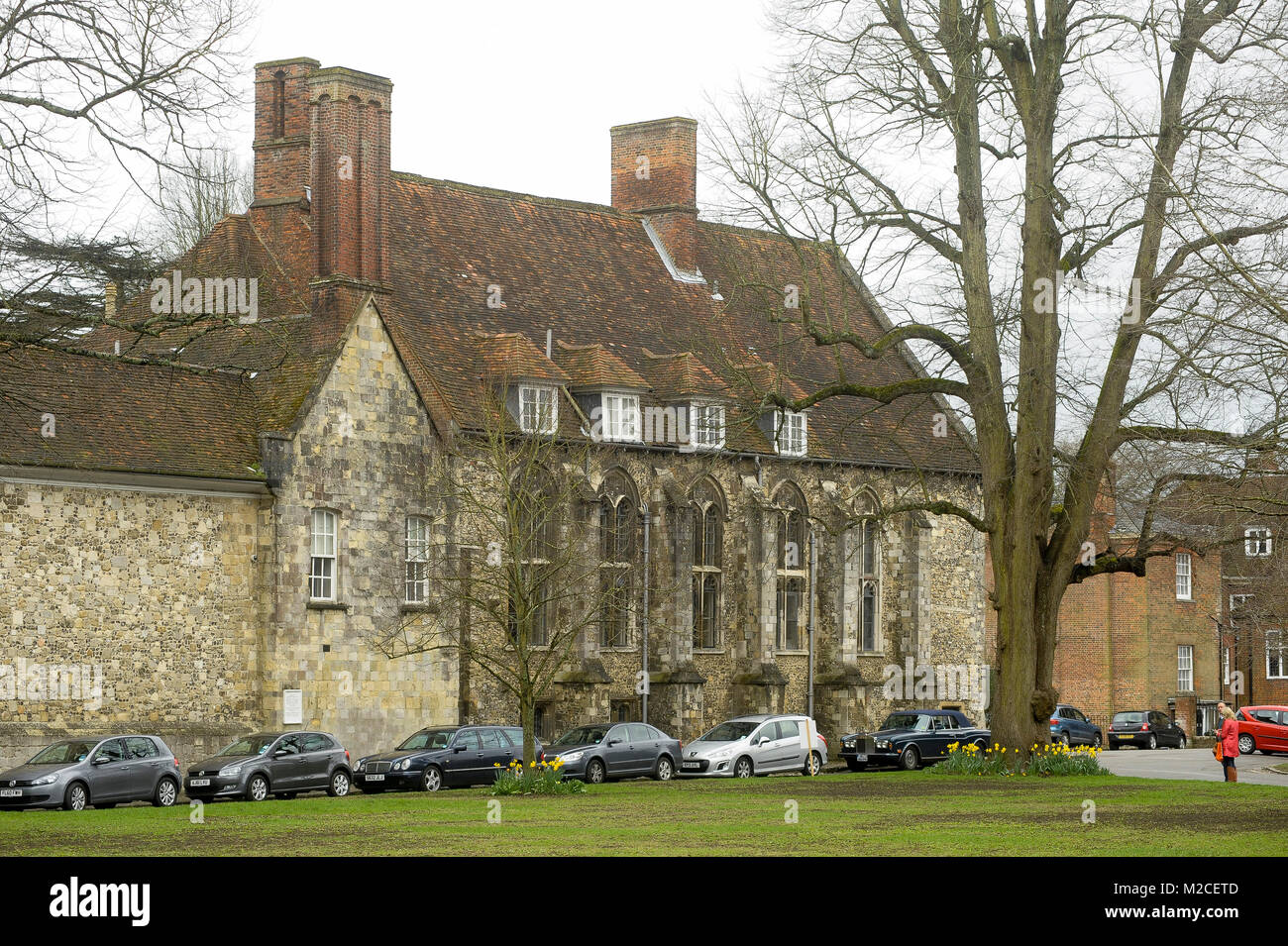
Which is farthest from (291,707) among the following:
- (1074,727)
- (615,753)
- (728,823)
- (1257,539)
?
(1074,727)

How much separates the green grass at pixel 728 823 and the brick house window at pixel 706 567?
49.0 feet

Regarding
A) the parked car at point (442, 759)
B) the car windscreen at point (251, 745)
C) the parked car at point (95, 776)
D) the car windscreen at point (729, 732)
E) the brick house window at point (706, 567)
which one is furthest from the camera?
the brick house window at point (706, 567)

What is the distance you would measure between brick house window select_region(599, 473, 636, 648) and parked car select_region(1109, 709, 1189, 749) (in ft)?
72.7

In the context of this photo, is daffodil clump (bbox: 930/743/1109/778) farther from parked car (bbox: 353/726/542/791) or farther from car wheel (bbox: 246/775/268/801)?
car wheel (bbox: 246/775/268/801)

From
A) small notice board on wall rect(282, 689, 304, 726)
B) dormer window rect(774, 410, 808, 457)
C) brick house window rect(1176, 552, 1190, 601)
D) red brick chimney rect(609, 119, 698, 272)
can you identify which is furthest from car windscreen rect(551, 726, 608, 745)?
brick house window rect(1176, 552, 1190, 601)

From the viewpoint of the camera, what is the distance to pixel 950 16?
32.5 metres

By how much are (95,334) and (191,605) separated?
33.2 ft

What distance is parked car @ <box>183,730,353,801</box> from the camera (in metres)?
32.3

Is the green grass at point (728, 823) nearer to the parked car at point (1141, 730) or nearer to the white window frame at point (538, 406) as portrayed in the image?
the white window frame at point (538, 406)

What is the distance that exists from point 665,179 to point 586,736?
21.5 meters

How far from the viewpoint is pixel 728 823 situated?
22969mm

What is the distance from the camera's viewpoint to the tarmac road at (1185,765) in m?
40.2

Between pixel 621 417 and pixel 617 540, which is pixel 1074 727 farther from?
pixel 621 417

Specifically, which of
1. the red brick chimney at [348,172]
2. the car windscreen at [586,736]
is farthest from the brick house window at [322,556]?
the car windscreen at [586,736]
